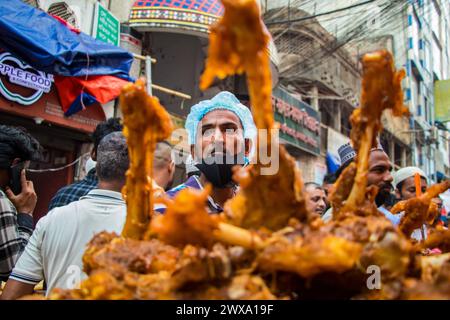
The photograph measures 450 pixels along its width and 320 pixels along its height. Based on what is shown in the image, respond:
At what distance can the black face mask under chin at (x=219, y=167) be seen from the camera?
1.83 m

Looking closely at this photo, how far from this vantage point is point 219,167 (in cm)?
183

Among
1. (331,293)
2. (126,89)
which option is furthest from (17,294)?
(331,293)

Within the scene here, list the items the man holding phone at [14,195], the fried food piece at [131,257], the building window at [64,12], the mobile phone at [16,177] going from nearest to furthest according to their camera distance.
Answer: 1. the fried food piece at [131,257]
2. the man holding phone at [14,195]
3. the mobile phone at [16,177]
4. the building window at [64,12]

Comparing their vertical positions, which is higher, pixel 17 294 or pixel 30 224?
pixel 30 224

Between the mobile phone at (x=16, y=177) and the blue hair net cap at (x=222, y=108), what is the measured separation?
3.34ft

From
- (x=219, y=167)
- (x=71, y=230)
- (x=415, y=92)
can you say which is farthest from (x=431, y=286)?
(x=415, y=92)

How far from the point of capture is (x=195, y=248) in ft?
2.34

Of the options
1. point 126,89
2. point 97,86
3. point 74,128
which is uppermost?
point 97,86

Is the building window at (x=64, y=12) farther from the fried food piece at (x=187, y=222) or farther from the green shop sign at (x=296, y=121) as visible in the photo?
the fried food piece at (x=187, y=222)

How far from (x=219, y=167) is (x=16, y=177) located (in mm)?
1322

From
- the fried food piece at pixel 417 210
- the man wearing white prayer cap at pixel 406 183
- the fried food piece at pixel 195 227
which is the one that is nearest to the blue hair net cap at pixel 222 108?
the fried food piece at pixel 417 210

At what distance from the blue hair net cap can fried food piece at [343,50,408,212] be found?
4.27ft
